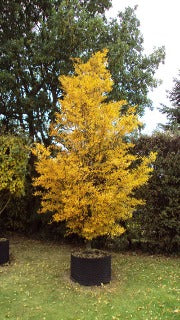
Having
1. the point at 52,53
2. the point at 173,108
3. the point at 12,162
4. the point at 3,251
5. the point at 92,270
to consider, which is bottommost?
the point at 92,270

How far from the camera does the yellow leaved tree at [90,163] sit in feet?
21.5

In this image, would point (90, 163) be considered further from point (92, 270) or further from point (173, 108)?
point (173, 108)

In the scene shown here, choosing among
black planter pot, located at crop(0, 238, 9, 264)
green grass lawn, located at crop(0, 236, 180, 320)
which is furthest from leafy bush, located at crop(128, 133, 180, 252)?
black planter pot, located at crop(0, 238, 9, 264)

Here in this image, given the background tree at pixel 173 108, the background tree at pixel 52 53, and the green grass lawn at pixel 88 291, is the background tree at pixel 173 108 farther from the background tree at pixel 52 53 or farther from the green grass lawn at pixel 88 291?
the green grass lawn at pixel 88 291

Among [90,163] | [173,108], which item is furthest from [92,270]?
[173,108]

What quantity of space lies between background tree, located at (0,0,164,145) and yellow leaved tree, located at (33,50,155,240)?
418cm

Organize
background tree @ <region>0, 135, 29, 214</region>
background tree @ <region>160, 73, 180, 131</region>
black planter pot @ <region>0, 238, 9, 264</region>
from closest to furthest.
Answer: black planter pot @ <region>0, 238, 9, 264</region> → background tree @ <region>0, 135, 29, 214</region> → background tree @ <region>160, 73, 180, 131</region>

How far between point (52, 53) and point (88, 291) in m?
7.82

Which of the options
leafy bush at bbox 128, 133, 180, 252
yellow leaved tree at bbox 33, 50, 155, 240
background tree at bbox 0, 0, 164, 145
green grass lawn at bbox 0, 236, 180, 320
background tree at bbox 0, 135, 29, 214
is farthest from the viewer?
background tree at bbox 0, 0, 164, 145

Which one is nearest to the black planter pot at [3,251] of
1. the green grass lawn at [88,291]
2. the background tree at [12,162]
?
the green grass lawn at [88,291]

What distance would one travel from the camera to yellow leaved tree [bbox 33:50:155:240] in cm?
657

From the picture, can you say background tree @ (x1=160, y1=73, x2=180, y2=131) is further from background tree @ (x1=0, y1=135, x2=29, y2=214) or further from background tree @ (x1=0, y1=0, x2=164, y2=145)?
background tree @ (x1=0, y1=135, x2=29, y2=214)

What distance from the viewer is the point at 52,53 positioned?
10992 millimetres

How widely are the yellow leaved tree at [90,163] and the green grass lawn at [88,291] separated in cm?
109
